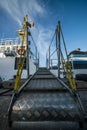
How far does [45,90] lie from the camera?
7.07 ft

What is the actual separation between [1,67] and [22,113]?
13.5 metres

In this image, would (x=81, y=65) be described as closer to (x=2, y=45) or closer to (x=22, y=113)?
(x=2, y=45)

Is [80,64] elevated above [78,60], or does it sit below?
below

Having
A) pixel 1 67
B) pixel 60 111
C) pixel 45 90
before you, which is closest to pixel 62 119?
pixel 60 111

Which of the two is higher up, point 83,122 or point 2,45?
point 2,45

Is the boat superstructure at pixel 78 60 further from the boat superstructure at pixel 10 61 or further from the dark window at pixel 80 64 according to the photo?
the boat superstructure at pixel 10 61

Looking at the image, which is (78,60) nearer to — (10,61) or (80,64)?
(80,64)

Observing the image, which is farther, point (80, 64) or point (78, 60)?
point (78, 60)

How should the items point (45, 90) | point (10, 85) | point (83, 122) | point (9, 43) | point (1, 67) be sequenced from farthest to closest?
1. point (9, 43)
2. point (1, 67)
3. point (10, 85)
4. point (45, 90)
5. point (83, 122)

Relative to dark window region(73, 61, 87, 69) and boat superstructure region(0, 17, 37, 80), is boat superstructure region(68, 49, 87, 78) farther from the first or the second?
boat superstructure region(0, 17, 37, 80)

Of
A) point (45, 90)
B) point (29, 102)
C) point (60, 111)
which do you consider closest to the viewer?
point (60, 111)

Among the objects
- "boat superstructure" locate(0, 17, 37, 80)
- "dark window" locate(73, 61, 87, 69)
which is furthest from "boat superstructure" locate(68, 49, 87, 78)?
"boat superstructure" locate(0, 17, 37, 80)

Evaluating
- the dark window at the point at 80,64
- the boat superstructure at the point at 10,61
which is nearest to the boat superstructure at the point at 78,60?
the dark window at the point at 80,64

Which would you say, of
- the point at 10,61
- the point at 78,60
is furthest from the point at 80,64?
the point at 10,61
